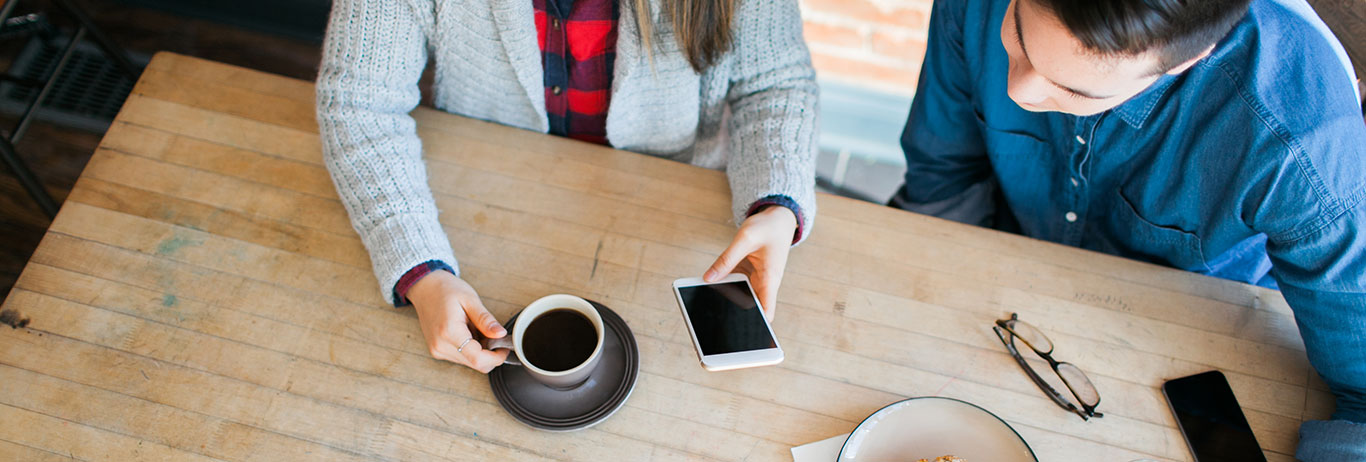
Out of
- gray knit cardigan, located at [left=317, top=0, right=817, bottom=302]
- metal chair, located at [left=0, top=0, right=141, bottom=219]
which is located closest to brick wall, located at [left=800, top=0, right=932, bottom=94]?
gray knit cardigan, located at [left=317, top=0, right=817, bottom=302]

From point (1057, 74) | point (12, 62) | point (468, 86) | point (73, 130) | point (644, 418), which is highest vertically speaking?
point (1057, 74)

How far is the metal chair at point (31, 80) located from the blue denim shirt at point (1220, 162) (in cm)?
171

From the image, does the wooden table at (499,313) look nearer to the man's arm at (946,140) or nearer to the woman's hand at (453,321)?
the woman's hand at (453,321)

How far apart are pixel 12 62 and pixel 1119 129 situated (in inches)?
95.1

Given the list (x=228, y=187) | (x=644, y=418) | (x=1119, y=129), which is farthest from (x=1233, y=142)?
(x=228, y=187)

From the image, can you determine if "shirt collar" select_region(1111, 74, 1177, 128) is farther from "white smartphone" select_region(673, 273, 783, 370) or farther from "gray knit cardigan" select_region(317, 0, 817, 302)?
"white smartphone" select_region(673, 273, 783, 370)

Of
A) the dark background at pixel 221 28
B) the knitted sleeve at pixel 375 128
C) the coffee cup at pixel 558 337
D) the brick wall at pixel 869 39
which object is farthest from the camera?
the dark background at pixel 221 28

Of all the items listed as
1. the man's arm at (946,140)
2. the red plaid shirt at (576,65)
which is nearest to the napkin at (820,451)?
the red plaid shirt at (576,65)

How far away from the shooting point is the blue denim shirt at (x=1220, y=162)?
0.79 meters

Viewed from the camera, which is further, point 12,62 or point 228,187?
point 12,62

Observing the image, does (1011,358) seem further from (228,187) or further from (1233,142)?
(228,187)

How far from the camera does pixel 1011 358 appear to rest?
0.87 m

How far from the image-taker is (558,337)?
2.59 feet

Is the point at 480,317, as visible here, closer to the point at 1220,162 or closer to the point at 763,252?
the point at 763,252
